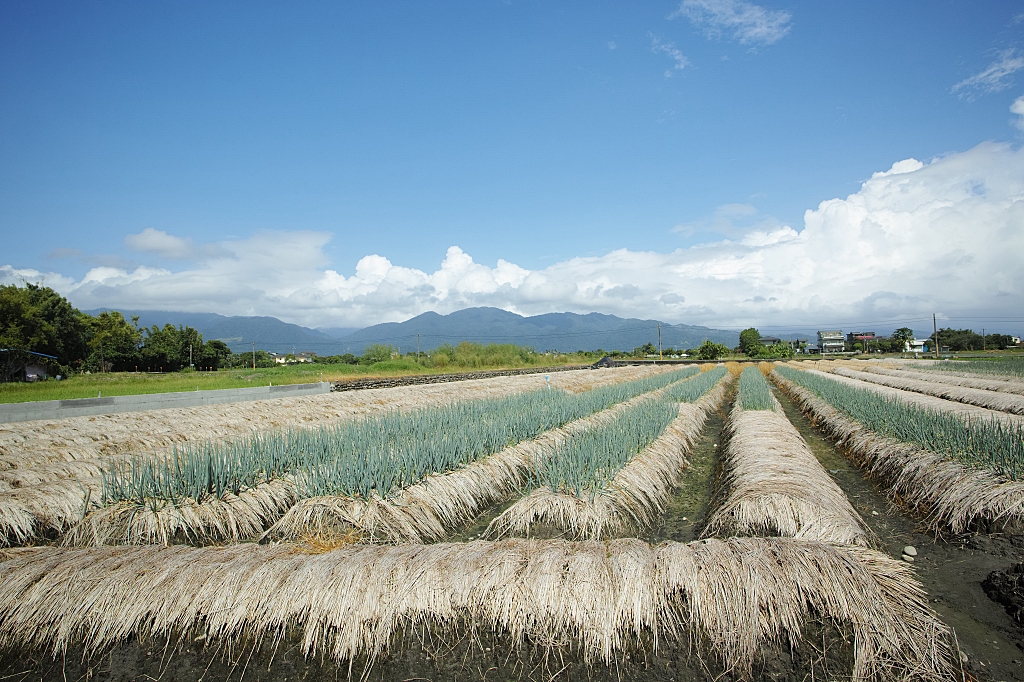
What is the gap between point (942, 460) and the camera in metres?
5.10

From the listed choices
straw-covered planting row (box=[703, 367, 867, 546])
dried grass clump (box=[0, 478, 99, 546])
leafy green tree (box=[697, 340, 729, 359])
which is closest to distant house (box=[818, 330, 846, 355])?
leafy green tree (box=[697, 340, 729, 359])

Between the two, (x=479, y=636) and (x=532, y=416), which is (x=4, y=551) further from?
(x=532, y=416)

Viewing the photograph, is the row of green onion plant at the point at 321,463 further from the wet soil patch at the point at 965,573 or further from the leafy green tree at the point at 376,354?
the leafy green tree at the point at 376,354

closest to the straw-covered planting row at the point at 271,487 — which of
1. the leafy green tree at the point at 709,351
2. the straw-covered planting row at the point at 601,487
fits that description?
the straw-covered planting row at the point at 601,487

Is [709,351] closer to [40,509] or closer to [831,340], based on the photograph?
[831,340]

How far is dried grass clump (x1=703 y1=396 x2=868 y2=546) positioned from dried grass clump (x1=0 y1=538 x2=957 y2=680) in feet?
2.19

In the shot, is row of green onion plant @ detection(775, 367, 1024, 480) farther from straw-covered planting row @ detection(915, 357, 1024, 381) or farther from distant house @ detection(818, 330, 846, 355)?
distant house @ detection(818, 330, 846, 355)

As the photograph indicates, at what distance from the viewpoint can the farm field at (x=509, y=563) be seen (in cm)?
254

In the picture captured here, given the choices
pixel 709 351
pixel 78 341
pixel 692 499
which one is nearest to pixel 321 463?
pixel 692 499

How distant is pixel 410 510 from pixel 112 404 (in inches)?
542

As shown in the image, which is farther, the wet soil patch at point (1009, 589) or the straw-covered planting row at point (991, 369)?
the straw-covered planting row at point (991, 369)

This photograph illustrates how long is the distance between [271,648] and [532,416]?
560 cm

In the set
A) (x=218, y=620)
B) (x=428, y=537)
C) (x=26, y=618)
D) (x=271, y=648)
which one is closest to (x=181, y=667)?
(x=218, y=620)

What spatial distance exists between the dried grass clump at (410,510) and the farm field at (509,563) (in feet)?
0.07
